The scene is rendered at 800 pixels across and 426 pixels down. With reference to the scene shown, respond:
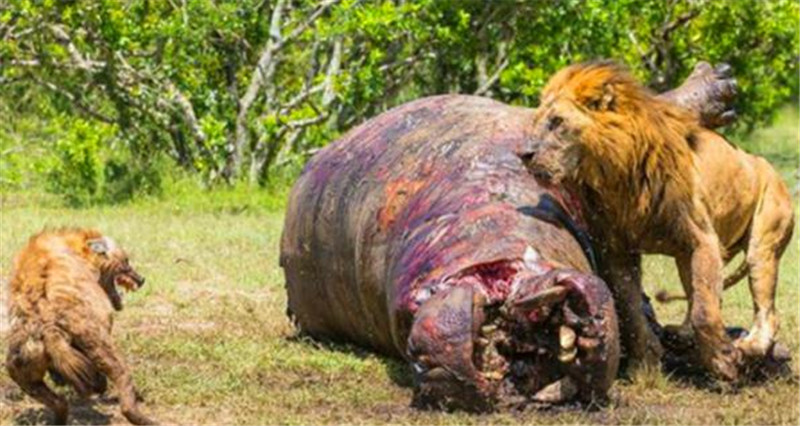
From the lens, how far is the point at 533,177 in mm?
7742

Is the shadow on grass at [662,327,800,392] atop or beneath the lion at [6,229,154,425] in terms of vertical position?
beneath

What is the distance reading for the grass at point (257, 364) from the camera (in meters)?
7.22

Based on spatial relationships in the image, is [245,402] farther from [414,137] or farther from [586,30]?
[586,30]

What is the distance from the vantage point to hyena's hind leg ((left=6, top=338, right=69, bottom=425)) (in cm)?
688

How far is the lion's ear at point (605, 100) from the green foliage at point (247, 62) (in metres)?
9.08

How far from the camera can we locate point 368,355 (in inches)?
348

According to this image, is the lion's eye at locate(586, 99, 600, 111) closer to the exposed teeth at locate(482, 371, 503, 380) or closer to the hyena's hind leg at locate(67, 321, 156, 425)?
the exposed teeth at locate(482, 371, 503, 380)

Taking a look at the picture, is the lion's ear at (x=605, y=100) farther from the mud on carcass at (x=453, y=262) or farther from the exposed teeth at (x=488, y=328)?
the exposed teeth at (x=488, y=328)

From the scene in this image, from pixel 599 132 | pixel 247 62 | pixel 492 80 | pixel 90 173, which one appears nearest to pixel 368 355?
pixel 599 132

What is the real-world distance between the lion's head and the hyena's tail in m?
1.99

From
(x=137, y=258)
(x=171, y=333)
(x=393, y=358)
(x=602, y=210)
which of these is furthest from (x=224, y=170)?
(x=602, y=210)

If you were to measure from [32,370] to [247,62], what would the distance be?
35.5ft

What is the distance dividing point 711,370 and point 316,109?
1001 centimetres

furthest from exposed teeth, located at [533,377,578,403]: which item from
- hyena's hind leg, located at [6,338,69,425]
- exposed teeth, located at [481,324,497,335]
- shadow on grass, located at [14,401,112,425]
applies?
hyena's hind leg, located at [6,338,69,425]
